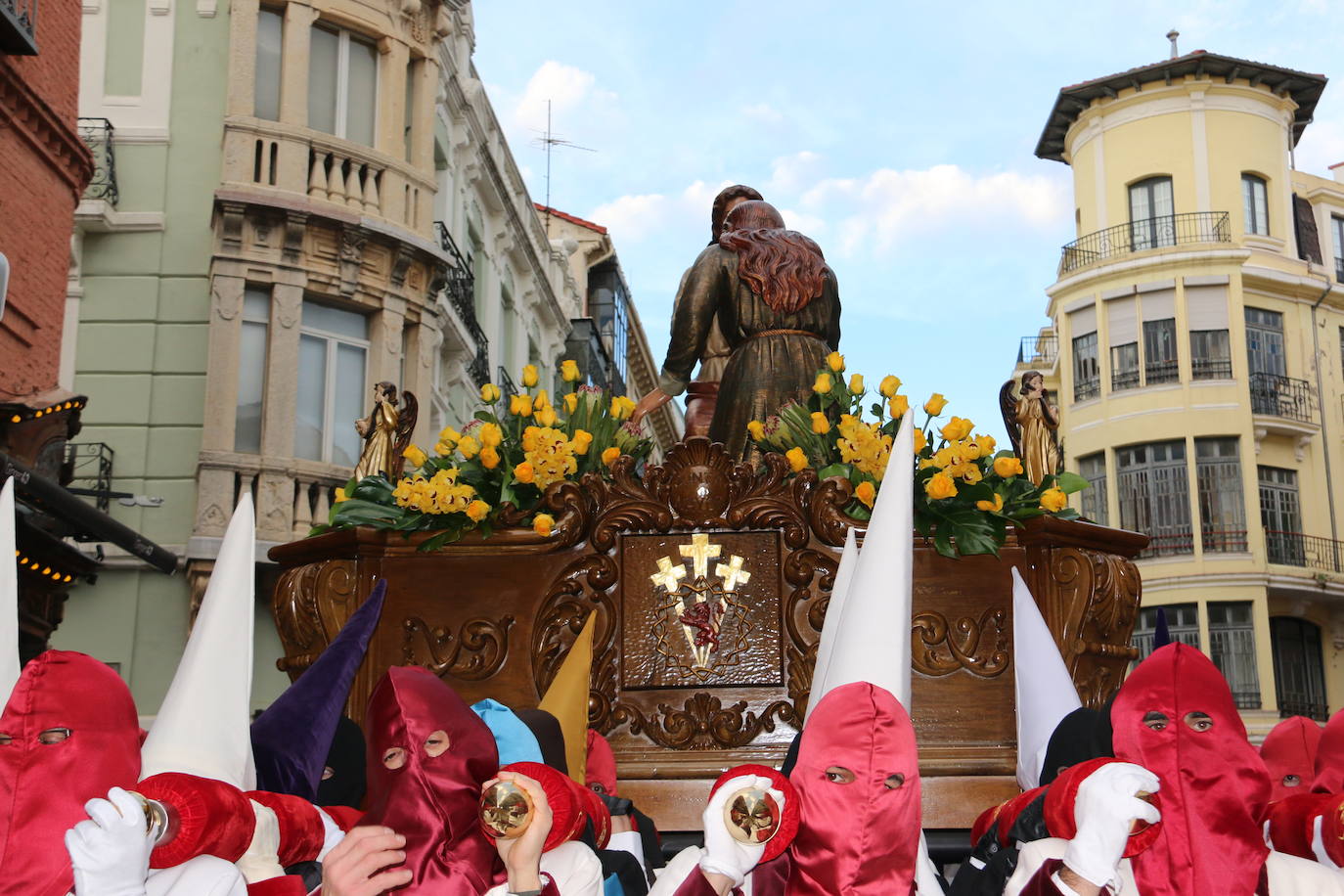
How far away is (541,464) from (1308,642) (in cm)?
2510

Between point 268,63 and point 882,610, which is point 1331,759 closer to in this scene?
point 882,610

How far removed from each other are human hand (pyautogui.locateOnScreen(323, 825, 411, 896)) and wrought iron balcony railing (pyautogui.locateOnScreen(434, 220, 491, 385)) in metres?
16.1

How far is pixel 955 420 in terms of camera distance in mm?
6613

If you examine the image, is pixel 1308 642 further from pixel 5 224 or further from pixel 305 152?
pixel 5 224

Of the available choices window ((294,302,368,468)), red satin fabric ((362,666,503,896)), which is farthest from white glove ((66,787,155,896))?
window ((294,302,368,468))

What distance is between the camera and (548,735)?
207 inches

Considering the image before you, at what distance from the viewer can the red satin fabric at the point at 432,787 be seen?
4020 mm

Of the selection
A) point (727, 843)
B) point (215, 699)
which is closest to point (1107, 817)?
point (727, 843)

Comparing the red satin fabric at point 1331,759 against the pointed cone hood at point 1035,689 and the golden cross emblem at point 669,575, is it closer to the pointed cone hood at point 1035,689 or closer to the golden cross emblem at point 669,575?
the pointed cone hood at point 1035,689

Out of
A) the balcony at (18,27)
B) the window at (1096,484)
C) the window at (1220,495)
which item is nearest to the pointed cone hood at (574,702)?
the balcony at (18,27)

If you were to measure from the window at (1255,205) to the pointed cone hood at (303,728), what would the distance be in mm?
27523

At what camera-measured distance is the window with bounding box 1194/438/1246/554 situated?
2802 cm

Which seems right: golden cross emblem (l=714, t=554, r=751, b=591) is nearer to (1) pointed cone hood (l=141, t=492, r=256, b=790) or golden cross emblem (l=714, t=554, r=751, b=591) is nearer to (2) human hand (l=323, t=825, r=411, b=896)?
(1) pointed cone hood (l=141, t=492, r=256, b=790)

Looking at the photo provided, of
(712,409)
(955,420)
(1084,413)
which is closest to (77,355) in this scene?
(712,409)
